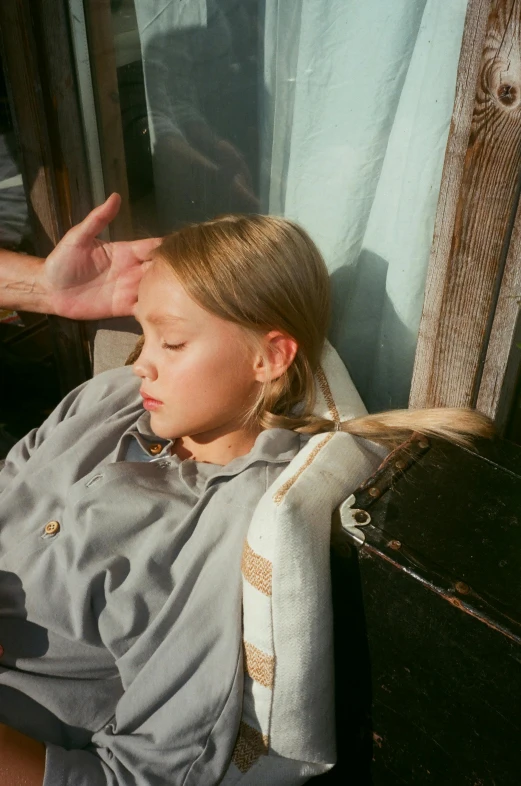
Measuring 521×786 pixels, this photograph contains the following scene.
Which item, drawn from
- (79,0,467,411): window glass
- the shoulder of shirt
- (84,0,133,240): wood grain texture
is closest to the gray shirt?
the shoulder of shirt

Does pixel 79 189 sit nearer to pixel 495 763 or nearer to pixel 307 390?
pixel 307 390

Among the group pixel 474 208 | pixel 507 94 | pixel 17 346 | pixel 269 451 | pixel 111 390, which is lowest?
pixel 17 346

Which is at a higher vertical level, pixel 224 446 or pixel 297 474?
pixel 297 474

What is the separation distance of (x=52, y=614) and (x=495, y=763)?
93cm

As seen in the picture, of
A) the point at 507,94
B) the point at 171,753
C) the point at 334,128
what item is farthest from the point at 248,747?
the point at 334,128

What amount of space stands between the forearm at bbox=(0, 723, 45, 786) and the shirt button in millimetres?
Result: 423

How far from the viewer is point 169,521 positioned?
150 cm

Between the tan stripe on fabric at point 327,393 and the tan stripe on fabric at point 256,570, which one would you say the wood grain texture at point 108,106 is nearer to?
the tan stripe on fabric at point 327,393

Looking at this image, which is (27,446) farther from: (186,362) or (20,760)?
(20,760)

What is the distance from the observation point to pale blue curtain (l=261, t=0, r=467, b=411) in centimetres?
157

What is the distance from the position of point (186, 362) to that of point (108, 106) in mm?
1224

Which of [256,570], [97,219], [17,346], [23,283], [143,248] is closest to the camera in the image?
[256,570]

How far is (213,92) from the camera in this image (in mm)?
2061

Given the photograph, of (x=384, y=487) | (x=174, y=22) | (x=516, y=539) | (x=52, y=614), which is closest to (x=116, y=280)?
(x=174, y=22)
